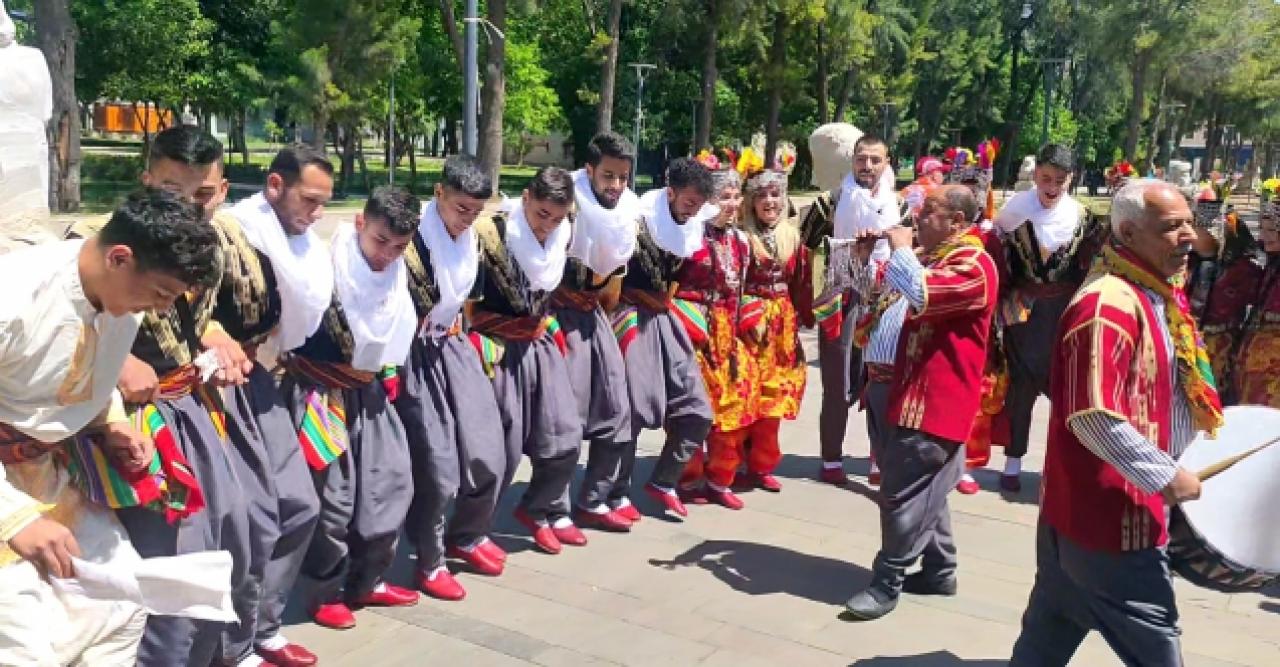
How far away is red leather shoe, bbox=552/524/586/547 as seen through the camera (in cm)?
539

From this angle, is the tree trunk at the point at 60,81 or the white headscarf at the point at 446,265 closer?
the white headscarf at the point at 446,265

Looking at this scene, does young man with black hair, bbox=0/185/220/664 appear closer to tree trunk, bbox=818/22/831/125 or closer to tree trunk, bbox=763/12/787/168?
tree trunk, bbox=763/12/787/168

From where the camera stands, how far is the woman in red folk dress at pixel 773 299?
5.99 meters

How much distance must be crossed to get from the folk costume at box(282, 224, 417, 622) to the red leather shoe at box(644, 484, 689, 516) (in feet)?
5.71

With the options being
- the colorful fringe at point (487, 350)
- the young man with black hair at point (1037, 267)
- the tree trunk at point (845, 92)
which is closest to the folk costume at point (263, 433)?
the colorful fringe at point (487, 350)

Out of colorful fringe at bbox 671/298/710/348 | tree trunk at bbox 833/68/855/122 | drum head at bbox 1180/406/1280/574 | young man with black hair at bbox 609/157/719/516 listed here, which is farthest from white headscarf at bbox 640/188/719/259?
tree trunk at bbox 833/68/855/122

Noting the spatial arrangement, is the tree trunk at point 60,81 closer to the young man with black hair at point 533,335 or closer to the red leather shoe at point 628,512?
the red leather shoe at point 628,512

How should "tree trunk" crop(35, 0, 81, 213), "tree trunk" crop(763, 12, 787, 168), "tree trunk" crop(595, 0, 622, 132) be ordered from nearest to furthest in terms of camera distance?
"tree trunk" crop(35, 0, 81, 213)
"tree trunk" crop(595, 0, 622, 132)
"tree trunk" crop(763, 12, 787, 168)

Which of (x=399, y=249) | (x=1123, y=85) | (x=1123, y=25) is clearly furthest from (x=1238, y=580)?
(x=1123, y=85)

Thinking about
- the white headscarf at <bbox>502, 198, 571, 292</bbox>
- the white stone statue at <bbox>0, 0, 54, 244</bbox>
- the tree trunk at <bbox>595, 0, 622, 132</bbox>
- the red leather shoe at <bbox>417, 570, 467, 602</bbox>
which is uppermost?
the tree trunk at <bbox>595, 0, 622, 132</bbox>

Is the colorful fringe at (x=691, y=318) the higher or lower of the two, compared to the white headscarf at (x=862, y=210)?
lower

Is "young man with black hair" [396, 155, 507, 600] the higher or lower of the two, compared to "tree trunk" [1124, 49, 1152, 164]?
lower

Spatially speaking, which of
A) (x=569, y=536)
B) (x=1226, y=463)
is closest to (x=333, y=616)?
(x=569, y=536)

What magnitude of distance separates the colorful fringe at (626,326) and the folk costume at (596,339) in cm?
5
